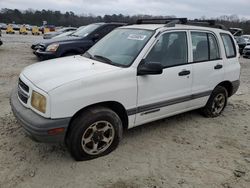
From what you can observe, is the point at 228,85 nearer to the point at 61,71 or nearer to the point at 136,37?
the point at 136,37

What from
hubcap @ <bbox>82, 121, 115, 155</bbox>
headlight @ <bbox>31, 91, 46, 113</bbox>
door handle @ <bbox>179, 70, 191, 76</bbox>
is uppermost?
door handle @ <bbox>179, 70, 191, 76</bbox>

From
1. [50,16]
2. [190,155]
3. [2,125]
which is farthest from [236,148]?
[50,16]

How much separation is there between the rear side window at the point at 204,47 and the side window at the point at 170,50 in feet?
0.86

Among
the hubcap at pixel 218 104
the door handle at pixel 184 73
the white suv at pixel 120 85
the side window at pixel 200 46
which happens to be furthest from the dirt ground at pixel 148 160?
the side window at pixel 200 46

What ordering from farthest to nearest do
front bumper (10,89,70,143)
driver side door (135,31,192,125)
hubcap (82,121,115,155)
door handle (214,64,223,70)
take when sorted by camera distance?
door handle (214,64,223,70) → driver side door (135,31,192,125) → hubcap (82,121,115,155) → front bumper (10,89,70,143)

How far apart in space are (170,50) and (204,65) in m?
0.83

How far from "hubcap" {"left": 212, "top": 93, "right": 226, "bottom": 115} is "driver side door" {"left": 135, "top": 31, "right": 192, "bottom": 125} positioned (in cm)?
94

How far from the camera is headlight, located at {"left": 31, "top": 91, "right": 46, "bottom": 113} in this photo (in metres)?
3.32

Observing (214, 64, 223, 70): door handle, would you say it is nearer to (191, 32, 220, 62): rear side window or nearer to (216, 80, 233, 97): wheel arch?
(191, 32, 220, 62): rear side window

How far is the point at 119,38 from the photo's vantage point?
15.5ft

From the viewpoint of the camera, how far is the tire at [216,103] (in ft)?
17.7

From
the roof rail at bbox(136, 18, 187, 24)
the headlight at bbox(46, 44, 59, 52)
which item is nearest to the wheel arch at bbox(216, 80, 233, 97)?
the roof rail at bbox(136, 18, 187, 24)

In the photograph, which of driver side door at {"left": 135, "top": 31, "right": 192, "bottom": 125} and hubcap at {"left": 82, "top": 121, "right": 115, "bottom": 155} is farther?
driver side door at {"left": 135, "top": 31, "right": 192, "bottom": 125}

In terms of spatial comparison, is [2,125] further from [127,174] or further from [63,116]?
[127,174]
